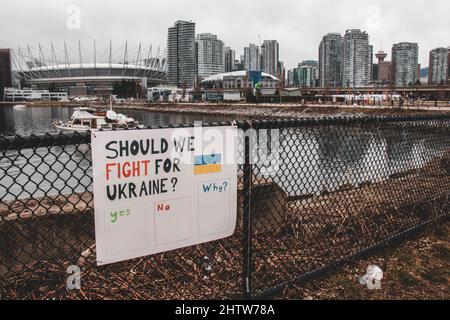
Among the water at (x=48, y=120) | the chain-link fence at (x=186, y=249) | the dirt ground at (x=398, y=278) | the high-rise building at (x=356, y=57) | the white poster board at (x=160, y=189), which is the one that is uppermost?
the high-rise building at (x=356, y=57)

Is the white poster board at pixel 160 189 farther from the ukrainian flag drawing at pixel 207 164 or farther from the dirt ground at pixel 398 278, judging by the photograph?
the dirt ground at pixel 398 278

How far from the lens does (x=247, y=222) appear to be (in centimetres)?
351

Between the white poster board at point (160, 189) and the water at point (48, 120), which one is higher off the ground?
the white poster board at point (160, 189)

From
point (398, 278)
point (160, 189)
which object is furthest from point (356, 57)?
point (160, 189)

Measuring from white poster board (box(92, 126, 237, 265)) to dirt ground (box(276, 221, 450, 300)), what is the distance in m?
1.26

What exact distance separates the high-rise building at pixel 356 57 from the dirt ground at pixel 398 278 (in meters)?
176

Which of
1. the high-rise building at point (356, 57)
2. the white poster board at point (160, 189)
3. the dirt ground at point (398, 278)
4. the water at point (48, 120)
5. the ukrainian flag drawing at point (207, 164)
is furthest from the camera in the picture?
the high-rise building at point (356, 57)

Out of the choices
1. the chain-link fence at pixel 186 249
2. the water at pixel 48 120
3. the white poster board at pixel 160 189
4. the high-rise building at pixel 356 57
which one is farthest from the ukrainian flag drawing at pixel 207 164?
the high-rise building at pixel 356 57

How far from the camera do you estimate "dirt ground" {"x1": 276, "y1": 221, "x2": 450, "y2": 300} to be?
385 cm

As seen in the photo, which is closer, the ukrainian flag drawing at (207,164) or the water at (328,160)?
the ukrainian flag drawing at (207,164)

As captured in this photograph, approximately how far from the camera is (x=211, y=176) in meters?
3.27

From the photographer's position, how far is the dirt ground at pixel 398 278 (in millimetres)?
3850

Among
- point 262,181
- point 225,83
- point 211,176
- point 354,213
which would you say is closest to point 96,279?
point 211,176

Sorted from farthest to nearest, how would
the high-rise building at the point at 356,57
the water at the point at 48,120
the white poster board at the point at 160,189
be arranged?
the high-rise building at the point at 356,57, the water at the point at 48,120, the white poster board at the point at 160,189
